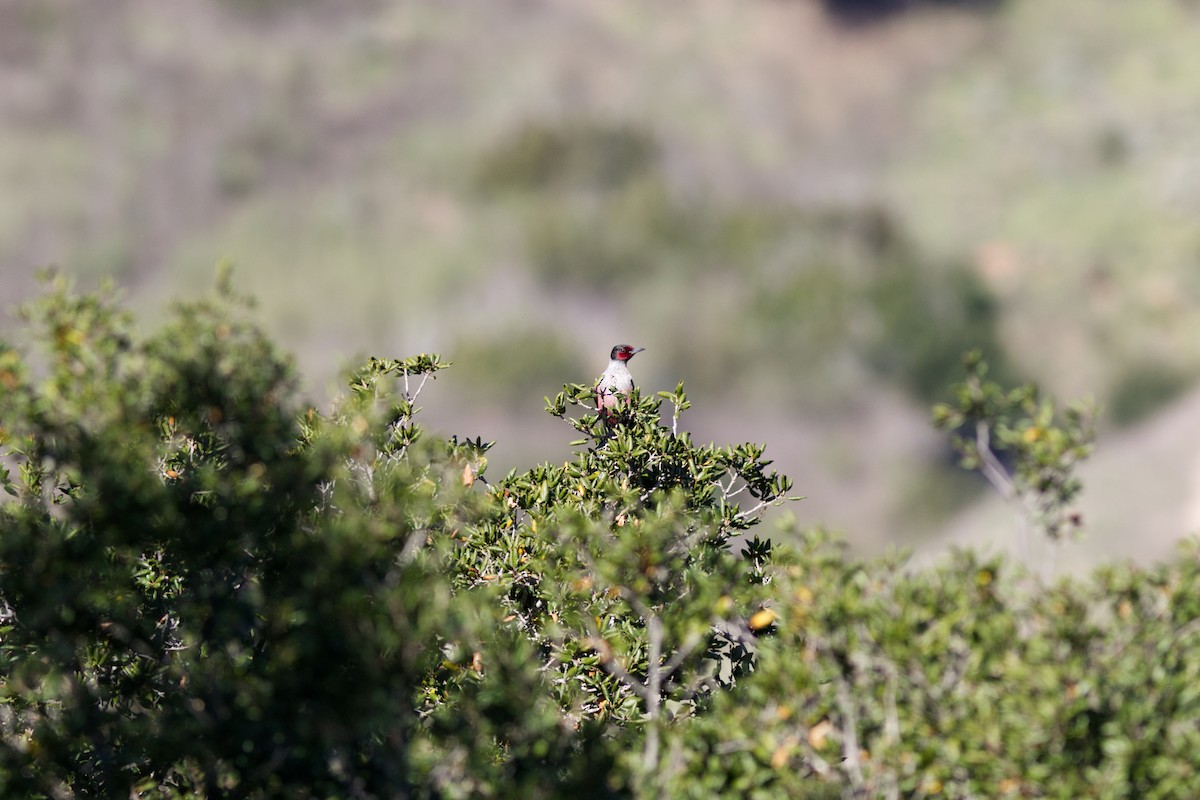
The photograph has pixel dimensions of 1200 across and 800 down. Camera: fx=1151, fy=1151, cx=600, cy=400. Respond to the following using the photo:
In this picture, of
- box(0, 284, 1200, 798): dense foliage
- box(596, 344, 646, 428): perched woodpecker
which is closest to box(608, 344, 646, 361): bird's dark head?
box(596, 344, 646, 428): perched woodpecker

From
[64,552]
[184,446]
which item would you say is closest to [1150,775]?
[64,552]

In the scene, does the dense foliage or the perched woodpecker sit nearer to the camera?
the dense foliage

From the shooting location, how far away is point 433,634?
9945 millimetres

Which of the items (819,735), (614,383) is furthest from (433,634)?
(614,383)

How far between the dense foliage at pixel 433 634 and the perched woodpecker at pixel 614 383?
4588mm

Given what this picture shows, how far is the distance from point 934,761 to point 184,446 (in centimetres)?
876

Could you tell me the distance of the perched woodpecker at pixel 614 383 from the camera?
628 inches

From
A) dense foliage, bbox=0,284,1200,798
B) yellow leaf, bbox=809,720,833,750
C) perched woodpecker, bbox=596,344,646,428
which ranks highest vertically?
perched woodpecker, bbox=596,344,646,428

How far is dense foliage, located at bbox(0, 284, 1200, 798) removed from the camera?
30.8ft

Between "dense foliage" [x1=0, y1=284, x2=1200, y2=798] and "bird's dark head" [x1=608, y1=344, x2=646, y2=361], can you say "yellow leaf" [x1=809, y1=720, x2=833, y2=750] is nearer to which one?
Result: "dense foliage" [x1=0, y1=284, x2=1200, y2=798]

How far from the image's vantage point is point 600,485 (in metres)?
14.5

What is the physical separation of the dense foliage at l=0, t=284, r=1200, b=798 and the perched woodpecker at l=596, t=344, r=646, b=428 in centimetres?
459

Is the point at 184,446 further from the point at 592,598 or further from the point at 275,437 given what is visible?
the point at 592,598

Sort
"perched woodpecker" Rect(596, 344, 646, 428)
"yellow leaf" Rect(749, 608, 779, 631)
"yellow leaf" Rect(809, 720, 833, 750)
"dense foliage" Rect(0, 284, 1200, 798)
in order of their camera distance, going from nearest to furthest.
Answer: "dense foliage" Rect(0, 284, 1200, 798), "yellow leaf" Rect(809, 720, 833, 750), "yellow leaf" Rect(749, 608, 779, 631), "perched woodpecker" Rect(596, 344, 646, 428)
